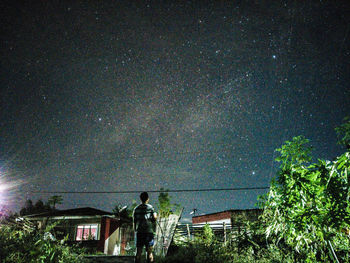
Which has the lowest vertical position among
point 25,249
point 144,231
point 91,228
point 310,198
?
point 91,228

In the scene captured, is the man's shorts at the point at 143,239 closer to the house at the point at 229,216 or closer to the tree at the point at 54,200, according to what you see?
the house at the point at 229,216

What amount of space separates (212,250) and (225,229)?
262 cm

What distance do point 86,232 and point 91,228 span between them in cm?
68

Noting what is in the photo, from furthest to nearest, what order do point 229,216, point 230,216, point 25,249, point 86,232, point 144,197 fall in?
point 229,216, point 230,216, point 86,232, point 144,197, point 25,249

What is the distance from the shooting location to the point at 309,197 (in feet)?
8.84

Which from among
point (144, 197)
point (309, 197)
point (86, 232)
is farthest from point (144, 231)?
point (86, 232)

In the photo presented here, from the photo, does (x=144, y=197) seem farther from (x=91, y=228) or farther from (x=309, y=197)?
(x=91, y=228)

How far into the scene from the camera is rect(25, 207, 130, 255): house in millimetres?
22844

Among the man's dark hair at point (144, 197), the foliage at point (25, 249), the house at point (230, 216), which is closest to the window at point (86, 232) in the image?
the house at point (230, 216)

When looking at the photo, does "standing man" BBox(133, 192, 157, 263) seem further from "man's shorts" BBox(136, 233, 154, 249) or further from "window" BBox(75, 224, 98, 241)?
"window" BBox(75, 224, 98, 241)

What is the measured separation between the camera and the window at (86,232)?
23.7m

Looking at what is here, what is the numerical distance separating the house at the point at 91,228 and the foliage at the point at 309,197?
74.1 feet

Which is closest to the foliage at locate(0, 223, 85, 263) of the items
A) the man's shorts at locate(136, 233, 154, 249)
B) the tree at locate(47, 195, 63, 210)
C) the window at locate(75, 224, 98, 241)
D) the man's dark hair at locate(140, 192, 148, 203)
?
the man's shorts at locate(136, 233, 154, 249)

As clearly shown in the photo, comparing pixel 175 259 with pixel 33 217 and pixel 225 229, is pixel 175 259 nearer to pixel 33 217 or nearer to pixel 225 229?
pixel 225 229
